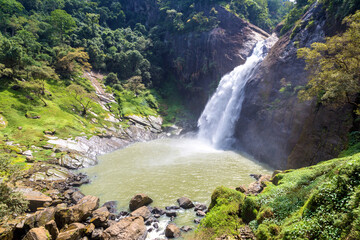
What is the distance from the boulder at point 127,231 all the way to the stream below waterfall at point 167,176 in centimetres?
65

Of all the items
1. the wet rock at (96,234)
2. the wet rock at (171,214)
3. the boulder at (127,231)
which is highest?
the wet rock at (171,214)

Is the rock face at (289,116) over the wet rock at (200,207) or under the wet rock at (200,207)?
over

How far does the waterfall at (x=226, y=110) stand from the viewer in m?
32.0

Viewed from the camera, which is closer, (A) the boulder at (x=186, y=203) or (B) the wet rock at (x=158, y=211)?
(B) the wet rock at (x=158, y=211)

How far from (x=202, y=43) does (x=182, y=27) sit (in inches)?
427

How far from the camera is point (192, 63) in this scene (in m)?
55.5

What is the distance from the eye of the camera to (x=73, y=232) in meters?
9.56

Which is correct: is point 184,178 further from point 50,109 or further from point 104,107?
point 104,107

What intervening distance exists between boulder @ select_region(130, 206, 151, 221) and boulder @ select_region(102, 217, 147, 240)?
37.5 inches

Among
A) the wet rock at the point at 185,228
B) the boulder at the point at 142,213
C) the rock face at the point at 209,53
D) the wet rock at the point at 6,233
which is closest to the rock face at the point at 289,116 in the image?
the wet rock at the point at 185,228

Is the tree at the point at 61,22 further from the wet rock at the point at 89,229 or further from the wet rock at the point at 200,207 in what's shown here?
the wet rock at the point at 200,207

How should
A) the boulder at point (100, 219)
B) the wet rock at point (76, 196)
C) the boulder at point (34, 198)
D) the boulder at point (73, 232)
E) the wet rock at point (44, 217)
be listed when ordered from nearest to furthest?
the boulder at point (73, 232) < the wet rock at point (44, 217) < the boulder at point (100, 219) < the boulder at point (34, 198) < the wet rock at point (76, 196)

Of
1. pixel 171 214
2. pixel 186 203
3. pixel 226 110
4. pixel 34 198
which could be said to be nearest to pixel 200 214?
pixel 186 203

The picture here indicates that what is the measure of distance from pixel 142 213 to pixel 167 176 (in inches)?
271
